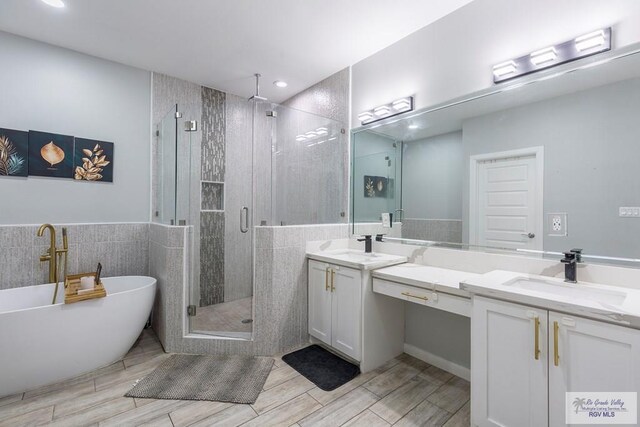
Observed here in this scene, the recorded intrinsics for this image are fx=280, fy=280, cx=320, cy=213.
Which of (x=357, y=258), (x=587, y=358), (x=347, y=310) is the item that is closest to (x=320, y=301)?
(x=347, y=310)

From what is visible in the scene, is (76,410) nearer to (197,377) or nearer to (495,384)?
(197,377)

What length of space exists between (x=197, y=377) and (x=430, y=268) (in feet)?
6.31

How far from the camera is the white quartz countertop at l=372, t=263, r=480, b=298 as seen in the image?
5.57 feet

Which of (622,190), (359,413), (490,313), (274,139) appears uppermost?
(274,139)

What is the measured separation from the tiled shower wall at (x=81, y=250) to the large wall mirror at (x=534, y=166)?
278 cm

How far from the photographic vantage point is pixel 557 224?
1.65 meters

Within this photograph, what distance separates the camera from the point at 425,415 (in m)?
1.70

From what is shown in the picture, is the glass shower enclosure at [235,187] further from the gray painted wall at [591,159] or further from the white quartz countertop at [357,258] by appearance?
the gray painted wall at [591,159]

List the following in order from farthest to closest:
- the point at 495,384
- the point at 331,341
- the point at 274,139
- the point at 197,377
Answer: the point at 274,139 → the point at 331,341 → the point at 197,377 → the point at 495,384

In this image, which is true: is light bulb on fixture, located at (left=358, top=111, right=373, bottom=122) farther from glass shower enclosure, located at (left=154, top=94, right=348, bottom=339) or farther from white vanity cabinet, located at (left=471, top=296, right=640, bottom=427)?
white vanity cabinet, located at (left=471, top=296, right=640, bottom=427)

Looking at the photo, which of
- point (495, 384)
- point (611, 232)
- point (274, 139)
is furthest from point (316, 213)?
point (611, 232)

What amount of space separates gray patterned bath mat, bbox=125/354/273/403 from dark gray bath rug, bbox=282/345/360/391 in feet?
0.78

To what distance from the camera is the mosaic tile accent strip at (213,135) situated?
315 centimetres

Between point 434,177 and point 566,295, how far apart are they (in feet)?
3.75
